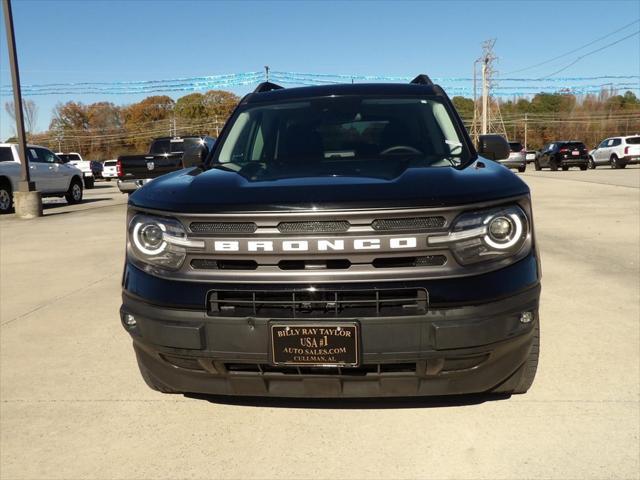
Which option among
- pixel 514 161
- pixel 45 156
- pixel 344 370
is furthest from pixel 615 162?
pixel 344 370

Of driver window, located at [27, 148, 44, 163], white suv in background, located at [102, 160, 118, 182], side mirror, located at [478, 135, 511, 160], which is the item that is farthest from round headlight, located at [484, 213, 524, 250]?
white suv in background, located at [102, 160, 118, 182]

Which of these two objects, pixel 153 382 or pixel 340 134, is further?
pixel 340 134

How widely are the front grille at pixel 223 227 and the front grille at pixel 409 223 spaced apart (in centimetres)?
52

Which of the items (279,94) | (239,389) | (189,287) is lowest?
(239,389)

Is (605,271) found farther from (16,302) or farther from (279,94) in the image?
(16,302)

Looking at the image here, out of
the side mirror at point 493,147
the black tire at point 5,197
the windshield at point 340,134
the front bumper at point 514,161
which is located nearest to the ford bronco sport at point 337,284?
the windshield at point 340,134

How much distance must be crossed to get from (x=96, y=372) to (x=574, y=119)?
113 m

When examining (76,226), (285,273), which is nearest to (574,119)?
(76,226)

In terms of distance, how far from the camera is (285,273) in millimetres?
2320

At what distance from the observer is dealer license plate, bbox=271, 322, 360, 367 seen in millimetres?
2242

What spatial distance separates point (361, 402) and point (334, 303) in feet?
2.96

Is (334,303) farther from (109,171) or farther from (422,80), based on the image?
(109,171)

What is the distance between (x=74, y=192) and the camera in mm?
19375

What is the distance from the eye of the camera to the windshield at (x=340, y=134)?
3436 millimetres
